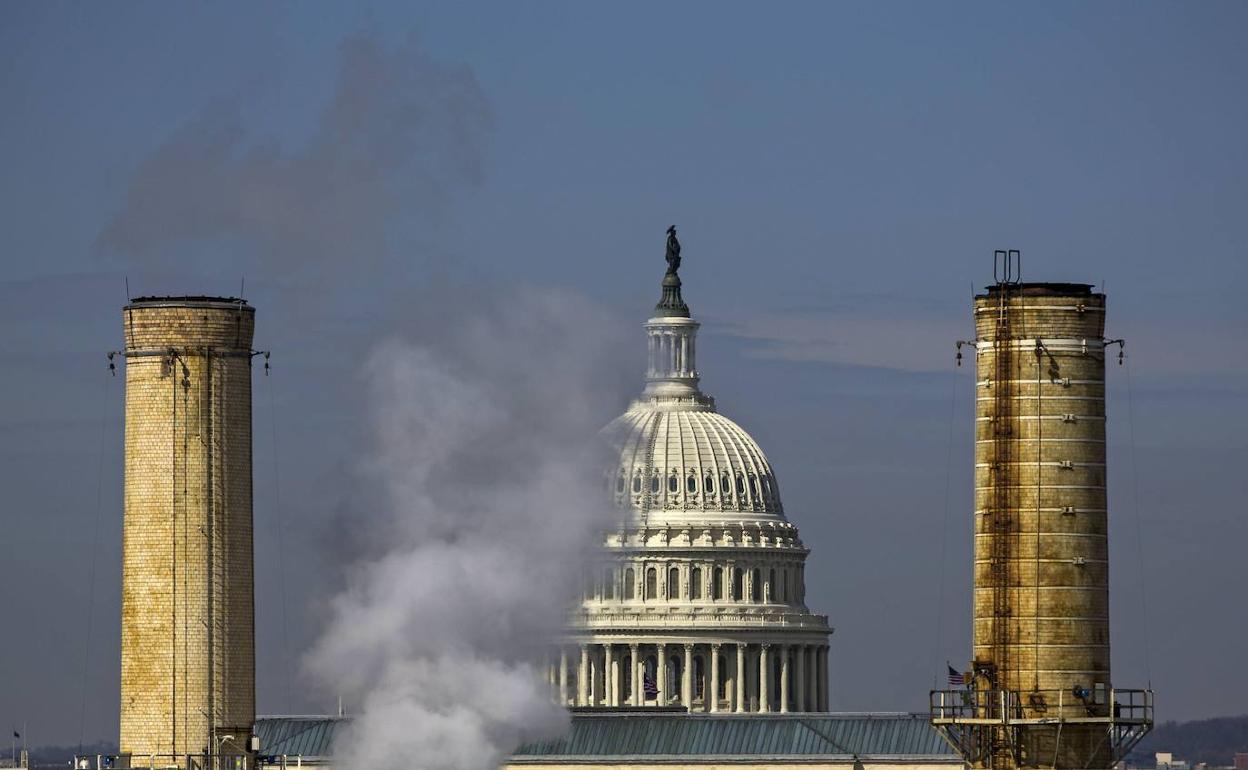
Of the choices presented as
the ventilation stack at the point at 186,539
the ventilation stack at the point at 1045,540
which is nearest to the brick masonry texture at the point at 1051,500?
the ventilation stack at the point at 1045,540

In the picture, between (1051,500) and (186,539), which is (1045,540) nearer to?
(1051,500)

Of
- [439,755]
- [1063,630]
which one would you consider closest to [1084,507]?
[1063,630]

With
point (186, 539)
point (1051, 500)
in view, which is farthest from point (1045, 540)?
point (186, 539)

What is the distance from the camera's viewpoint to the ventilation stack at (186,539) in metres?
185

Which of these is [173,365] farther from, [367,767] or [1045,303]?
[1045,303]

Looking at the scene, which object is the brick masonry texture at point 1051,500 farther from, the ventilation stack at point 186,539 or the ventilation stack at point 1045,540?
the ventilation stack at point 186,539

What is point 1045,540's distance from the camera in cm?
18012

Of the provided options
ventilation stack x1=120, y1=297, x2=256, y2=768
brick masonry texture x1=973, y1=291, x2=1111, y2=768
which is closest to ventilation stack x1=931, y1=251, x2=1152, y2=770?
brick masonry texture x1=973, y1=291, x2=1111, y2=768

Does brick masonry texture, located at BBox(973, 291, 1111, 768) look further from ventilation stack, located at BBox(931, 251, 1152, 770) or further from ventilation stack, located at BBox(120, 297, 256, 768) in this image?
ventilation stack, located at BBox(120, 297, 256, 768)

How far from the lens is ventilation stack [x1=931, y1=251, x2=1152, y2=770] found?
7067 inches

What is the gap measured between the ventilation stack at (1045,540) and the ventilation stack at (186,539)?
86.0 feet

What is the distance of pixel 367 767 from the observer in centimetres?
18400

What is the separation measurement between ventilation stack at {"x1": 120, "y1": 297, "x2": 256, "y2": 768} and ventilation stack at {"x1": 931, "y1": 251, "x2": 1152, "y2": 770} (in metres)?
26.2

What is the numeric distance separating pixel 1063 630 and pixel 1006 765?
5164 mm
